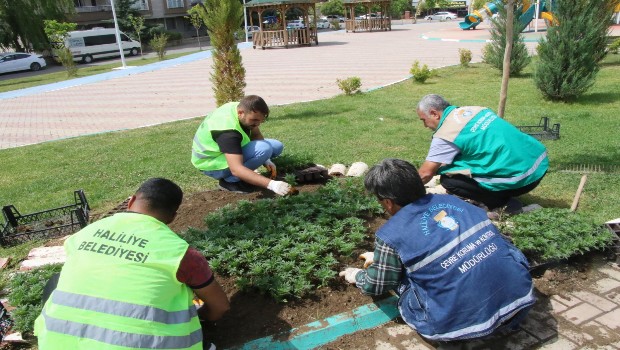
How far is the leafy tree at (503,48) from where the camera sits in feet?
42.5

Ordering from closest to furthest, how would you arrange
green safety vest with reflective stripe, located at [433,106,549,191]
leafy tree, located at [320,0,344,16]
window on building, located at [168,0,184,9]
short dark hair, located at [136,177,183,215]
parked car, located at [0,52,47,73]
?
short dark hair, located at [136,177,183,215]
green safety vest with reflective stripe, located at [433,106,549,191]
parked car, located at [0,52,47,73]
window on building, located at [168,0,184,9]
leafy tree, located at [320,0,344,16]

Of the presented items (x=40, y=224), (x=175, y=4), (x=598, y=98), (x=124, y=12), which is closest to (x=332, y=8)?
(x=175, y=4)

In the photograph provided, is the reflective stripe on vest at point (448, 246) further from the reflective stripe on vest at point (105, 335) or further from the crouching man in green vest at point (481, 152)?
the crouching man in green vest at point (481, 152)

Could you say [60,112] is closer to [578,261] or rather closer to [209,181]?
[209,181]

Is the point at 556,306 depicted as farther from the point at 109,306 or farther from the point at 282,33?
the point at 282,33

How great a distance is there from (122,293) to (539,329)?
2327mm

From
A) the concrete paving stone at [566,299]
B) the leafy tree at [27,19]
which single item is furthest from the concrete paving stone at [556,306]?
the leafy tree at [27,19]

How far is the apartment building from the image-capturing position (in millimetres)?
46594

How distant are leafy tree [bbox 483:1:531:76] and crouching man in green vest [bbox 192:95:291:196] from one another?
1033cm

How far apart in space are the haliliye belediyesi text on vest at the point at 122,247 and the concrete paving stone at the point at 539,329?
2.21m

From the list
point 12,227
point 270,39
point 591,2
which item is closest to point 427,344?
point 12,227

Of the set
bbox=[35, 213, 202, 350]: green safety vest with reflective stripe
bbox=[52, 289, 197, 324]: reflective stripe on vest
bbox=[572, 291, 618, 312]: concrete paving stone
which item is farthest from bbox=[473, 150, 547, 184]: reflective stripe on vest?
bbox=[52, 289, 197, 324]: reflective stripe on vest

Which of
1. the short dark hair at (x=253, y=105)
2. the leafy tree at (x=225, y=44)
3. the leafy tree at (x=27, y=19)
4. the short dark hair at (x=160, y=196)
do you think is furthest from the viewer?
the leafy tree at (x=27, y=19)

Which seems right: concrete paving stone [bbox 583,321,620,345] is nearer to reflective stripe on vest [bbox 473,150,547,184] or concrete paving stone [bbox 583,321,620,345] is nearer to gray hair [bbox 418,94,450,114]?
reflective stripe on vest [bbox 473,150,547,184]
